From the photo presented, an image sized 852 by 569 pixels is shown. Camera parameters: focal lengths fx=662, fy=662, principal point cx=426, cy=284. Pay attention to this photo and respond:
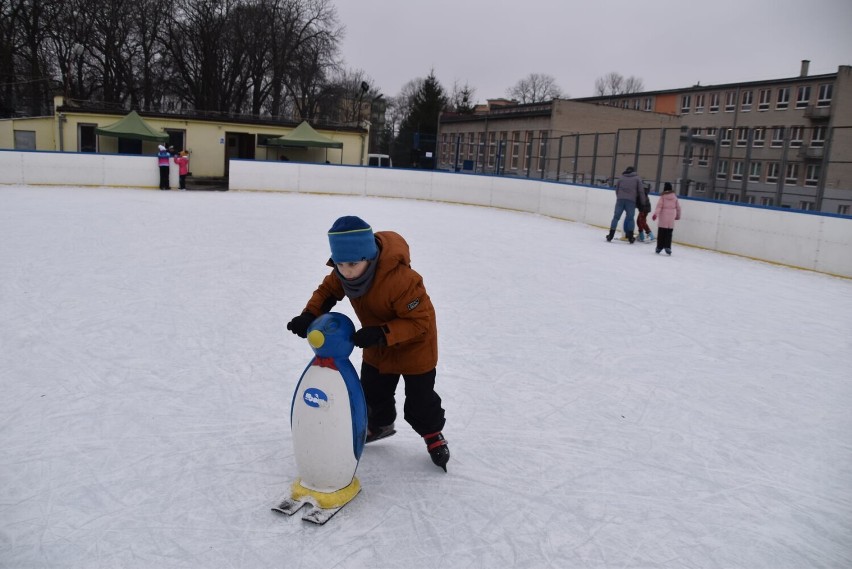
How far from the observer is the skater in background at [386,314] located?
2.47 metres

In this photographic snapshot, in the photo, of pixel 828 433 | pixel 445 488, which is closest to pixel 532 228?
pixel 828 433

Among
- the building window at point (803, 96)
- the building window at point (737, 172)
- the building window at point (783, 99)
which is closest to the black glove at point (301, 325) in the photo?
the building window at point (737, 172)

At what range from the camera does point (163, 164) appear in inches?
706

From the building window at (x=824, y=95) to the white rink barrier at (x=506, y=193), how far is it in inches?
931

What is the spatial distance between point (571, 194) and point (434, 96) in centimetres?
2949

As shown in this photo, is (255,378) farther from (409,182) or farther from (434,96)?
(434,96)

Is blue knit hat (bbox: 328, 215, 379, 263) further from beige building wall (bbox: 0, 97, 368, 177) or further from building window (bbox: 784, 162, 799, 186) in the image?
beige building wall (bbox: 0, 97, 368, 177)

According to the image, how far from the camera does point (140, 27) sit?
34.4 m

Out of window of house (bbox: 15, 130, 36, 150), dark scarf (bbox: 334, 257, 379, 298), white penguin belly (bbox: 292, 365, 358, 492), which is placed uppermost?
window of house (bbox: 15, 130, 36, 150)

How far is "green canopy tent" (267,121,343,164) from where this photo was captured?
1033 inches

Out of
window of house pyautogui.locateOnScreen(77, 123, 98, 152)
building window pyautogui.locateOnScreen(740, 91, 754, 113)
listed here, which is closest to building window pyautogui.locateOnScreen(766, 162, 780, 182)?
window of house pyautogui.locateOnScreen(77, 123, 98, 152)

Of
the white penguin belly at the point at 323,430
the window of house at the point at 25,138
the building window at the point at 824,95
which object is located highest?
the building window at the point at 824,95

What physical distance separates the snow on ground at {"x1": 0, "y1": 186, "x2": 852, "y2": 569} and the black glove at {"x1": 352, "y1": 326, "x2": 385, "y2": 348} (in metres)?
0.74

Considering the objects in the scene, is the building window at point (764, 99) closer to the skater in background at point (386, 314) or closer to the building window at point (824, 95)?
the building window at point (824, 95)
